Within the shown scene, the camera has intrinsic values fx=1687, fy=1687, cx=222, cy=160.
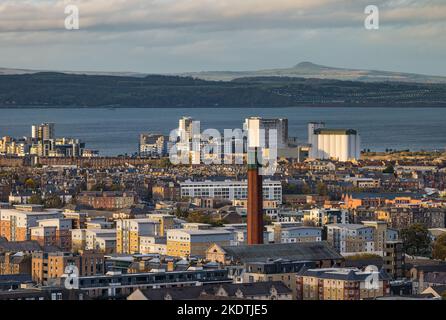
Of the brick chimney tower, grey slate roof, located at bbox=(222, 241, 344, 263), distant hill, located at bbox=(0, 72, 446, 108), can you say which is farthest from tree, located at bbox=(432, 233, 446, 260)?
distant hill, located at bbox=(0, 72, 446, 108)

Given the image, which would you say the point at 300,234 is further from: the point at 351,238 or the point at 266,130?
the point at 266,130

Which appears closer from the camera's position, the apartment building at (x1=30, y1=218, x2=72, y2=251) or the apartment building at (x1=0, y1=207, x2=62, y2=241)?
the apartment building at (x1=30, y1=218, x2=72, y2=251)

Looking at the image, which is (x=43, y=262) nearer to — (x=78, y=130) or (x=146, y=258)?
(x=146, y=258)

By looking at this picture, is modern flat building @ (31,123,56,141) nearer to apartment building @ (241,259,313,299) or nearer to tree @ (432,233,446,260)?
tree @ (432,233,446,260)

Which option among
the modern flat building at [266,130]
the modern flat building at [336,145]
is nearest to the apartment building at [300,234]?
the modern flat building at [266,130]

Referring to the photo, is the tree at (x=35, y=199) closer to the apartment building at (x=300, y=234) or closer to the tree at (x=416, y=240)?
the tree at (x=416, y=240)

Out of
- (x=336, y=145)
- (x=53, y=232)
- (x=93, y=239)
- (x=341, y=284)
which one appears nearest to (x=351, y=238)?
(x=93, y=239)
